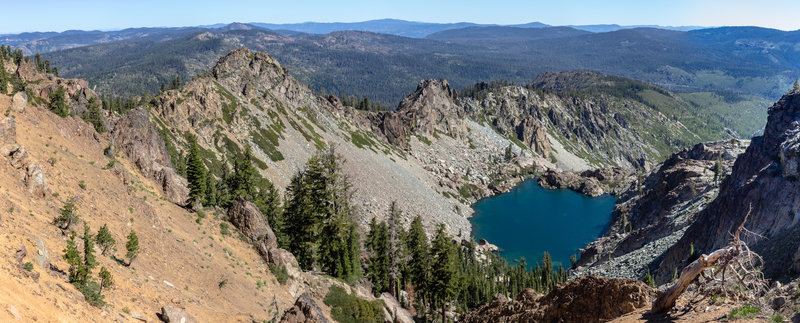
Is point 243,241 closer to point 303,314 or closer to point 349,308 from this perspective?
point 349,308

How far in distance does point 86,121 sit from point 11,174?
25.6 metres

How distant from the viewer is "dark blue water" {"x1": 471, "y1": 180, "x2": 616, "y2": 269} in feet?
452

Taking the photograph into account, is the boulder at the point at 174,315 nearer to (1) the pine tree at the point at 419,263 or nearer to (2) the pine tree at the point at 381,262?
(1) the pine tree at the point at 419,263

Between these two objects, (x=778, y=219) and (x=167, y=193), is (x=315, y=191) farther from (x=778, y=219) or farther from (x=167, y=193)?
(x=778, y=219)

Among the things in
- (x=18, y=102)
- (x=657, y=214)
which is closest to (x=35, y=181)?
(x=18, y=102)

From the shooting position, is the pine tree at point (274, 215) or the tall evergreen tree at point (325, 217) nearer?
the tall evergreen tree at point (325, 217)

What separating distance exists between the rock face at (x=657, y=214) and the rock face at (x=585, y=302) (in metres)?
56.1

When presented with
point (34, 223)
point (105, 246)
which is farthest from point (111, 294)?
point (34, 223)

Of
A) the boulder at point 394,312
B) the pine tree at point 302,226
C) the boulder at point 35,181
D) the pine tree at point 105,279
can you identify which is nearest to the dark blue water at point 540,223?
the pine tree at point 302,226

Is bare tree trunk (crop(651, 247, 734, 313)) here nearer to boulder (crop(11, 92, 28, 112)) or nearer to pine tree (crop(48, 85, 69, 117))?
boulder (crop(11, 92, 28, 112))

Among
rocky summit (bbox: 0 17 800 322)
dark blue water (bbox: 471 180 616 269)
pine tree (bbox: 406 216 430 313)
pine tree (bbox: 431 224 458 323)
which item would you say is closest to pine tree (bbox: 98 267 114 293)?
rocky summit (bbox: 0 17 800 322)

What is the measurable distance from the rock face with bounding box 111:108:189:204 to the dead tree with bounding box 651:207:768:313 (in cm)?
4281

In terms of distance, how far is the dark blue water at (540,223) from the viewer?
452 ft

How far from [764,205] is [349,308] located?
61.6m
